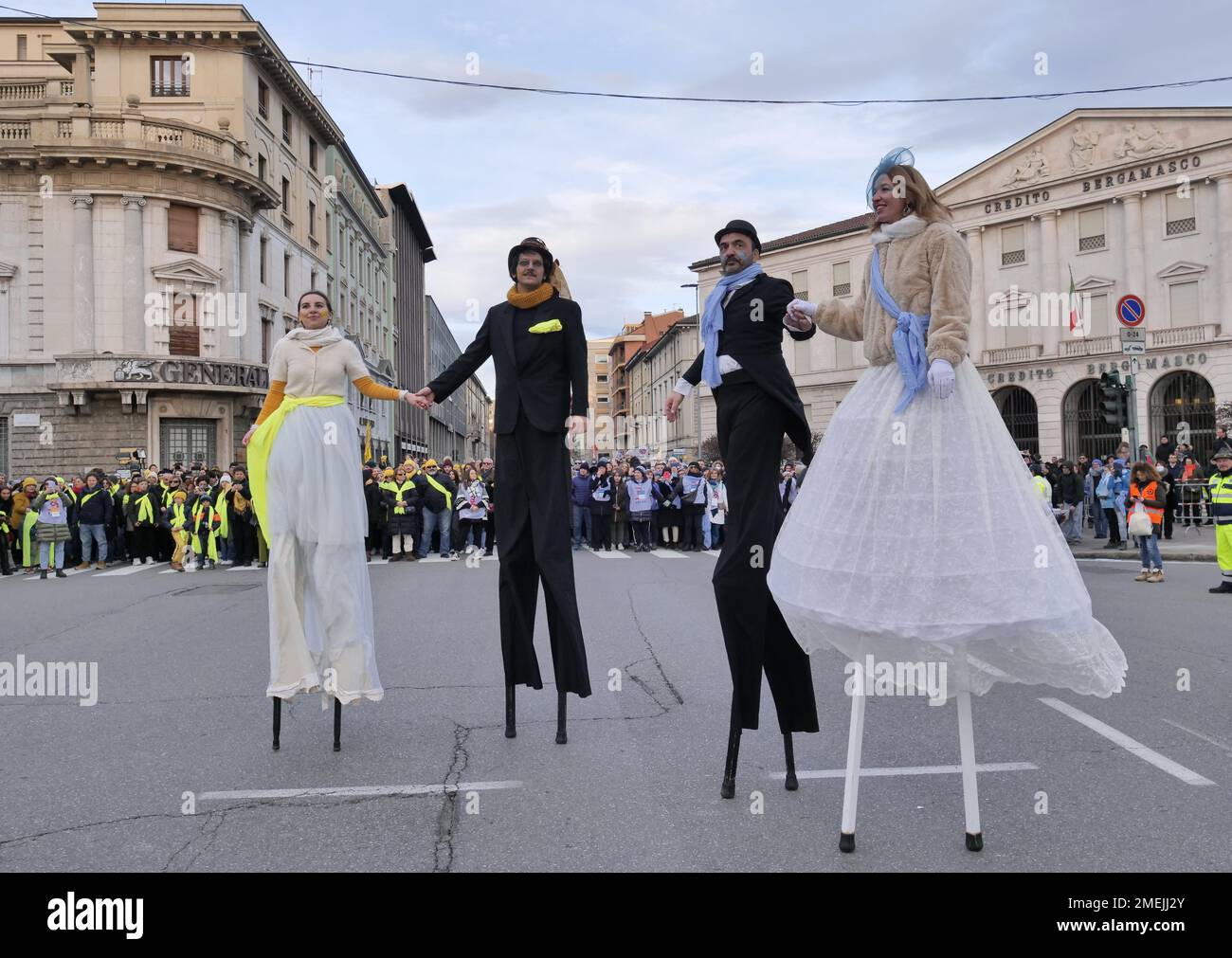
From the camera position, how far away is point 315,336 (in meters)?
5.00

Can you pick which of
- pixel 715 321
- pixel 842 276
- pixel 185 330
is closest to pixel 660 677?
pixel 715 321

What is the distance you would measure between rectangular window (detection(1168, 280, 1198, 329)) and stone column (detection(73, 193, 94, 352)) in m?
43.4

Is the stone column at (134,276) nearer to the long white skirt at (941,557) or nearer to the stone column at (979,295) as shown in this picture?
the long white skirt at (941,557)

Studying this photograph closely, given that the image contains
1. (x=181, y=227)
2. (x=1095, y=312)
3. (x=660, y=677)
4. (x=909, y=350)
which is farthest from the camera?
(x=1095, y=312)

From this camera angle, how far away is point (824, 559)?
332 cm

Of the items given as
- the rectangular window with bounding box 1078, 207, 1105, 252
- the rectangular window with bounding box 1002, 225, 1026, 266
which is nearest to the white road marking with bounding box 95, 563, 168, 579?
the rectangular window with bounding box 1078, 207, 1105, 252

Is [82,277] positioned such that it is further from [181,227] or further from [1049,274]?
[1049,274]

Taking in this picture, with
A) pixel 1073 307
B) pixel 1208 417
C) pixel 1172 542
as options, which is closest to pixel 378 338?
pixel 1073 307

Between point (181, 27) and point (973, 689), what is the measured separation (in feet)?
139

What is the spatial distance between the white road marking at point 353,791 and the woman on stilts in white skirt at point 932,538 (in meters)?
1.52

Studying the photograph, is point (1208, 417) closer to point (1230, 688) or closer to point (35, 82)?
point (1230, 688)

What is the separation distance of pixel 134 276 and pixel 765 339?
115ft

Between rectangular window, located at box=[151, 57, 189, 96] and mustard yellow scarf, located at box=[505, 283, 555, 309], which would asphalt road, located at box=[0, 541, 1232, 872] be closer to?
mustard yellow scarf, located at box=[505, 283, 555, 309]

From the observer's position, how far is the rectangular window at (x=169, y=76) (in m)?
38.3
